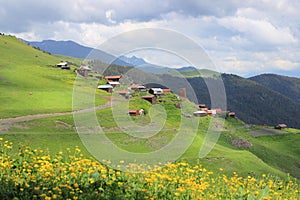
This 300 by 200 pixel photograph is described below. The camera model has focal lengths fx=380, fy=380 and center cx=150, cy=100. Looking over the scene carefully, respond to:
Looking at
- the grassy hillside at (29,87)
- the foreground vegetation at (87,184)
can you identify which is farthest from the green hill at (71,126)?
the foreground vegetation at (87,184)

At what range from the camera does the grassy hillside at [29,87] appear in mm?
54172

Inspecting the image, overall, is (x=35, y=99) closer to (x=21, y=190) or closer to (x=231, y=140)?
(x=231, y=140)

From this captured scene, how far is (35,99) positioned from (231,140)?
42.4m

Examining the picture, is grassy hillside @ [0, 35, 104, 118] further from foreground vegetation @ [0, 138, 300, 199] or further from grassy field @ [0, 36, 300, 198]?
foreground vegetation @ [0, 138, 300, 199]

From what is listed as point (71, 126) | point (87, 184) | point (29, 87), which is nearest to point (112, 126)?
point (71, 126)

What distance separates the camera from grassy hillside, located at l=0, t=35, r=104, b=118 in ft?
178

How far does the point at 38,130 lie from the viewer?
139ft

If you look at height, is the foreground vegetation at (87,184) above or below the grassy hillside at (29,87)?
below

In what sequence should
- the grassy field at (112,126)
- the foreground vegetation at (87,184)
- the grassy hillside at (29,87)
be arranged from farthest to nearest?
the grassy hillside at (29,87)
the grassy field at (112,126)
the foreground vegetation at (87,184)

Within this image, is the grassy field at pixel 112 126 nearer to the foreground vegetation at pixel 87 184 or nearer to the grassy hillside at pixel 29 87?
the grassy hillside at pixel 29 87

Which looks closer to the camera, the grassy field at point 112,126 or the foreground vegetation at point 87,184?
the foreground vegetation at point 87,184

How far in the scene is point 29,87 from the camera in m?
73.4

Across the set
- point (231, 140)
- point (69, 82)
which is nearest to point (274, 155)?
point (231, 140)

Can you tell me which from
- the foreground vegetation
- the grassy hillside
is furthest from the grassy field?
the foreground vegetation
